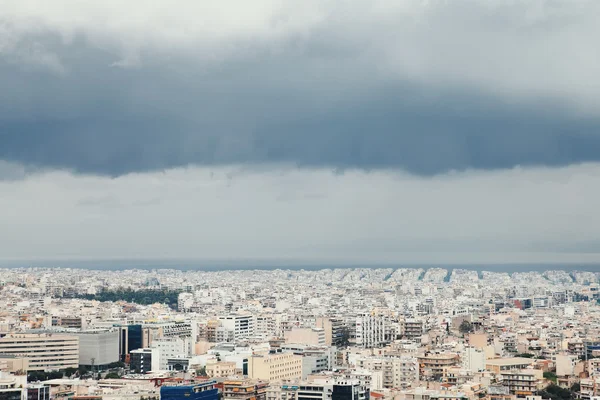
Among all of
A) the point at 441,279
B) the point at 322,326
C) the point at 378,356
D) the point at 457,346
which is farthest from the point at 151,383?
the point at 441,279

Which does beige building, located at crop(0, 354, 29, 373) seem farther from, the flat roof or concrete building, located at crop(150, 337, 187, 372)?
the flat roof

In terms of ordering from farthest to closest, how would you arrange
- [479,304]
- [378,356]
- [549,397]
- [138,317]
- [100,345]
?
[479,304], [138,317], [100,345], [378,356], [549,397]

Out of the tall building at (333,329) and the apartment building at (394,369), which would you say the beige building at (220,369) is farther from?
the tall building at (333,329)

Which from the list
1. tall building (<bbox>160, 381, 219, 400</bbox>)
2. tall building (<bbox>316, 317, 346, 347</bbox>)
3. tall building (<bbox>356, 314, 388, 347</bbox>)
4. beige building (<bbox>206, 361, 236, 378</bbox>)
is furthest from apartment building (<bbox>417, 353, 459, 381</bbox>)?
tall building (<bbox>356, 314, 388, 347</bbox>)

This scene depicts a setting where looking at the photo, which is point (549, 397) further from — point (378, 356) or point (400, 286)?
point (400, 286)

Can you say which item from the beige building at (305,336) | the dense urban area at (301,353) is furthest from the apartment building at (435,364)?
the beige building at (305,336)
